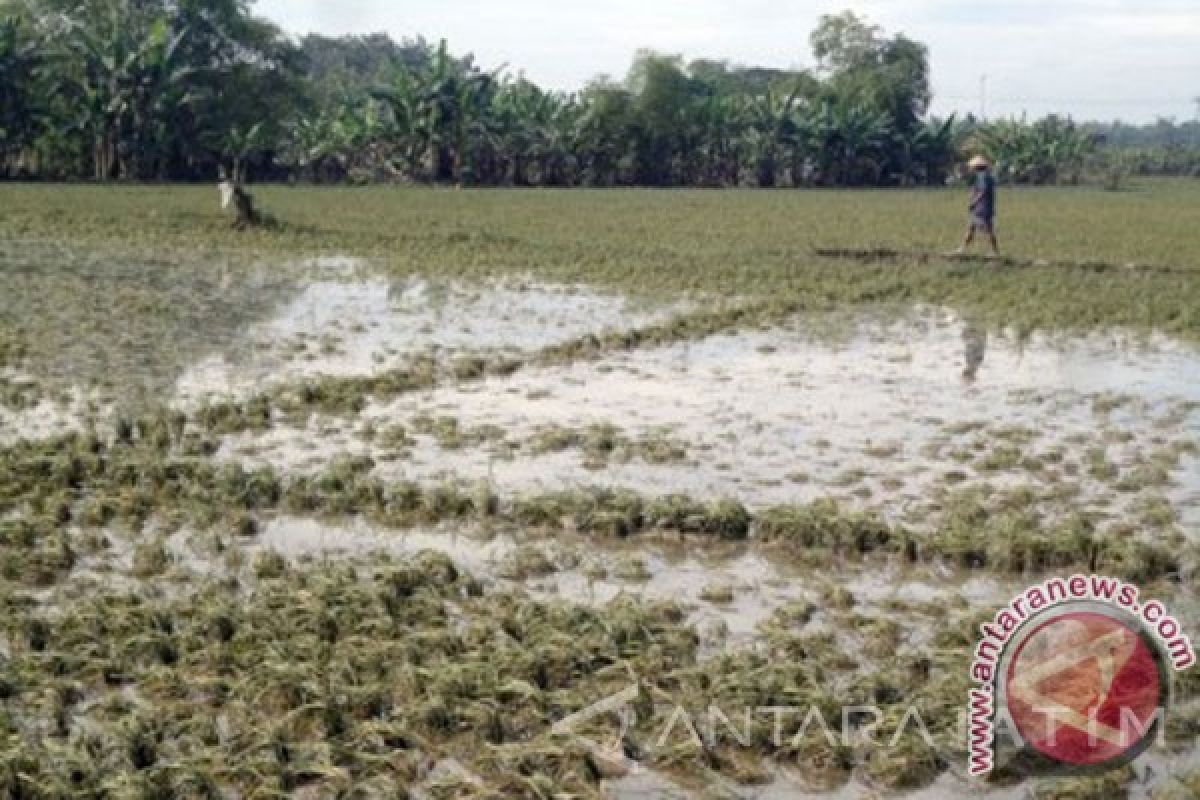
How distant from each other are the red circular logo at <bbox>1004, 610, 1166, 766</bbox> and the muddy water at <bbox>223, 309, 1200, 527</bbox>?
6.81ft

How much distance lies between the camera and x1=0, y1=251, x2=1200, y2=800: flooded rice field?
4012mm

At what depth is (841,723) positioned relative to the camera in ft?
13.4

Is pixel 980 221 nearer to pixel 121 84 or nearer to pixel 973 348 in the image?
pixel 973 348

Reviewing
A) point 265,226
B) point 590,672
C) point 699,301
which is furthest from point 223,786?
point 265,226

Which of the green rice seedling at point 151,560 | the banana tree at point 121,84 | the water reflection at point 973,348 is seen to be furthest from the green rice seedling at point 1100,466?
the banana tree at point 121,84

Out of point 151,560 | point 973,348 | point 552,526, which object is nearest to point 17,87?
point 973,348

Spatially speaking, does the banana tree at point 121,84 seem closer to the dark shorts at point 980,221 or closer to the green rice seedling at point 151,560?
the dark shorts at point 980,221

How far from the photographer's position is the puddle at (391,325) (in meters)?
9.94

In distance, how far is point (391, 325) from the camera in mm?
12133

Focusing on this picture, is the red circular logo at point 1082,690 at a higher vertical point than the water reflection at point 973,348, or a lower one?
lower

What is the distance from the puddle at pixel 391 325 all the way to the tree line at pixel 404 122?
Answer: 2491cm

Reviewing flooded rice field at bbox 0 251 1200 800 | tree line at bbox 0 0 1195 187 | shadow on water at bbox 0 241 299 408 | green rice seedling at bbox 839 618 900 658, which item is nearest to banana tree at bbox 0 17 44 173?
tree line at bbox 0 0 1195 187

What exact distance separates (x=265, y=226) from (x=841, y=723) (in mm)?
19262

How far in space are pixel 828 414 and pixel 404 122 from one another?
119 ft
